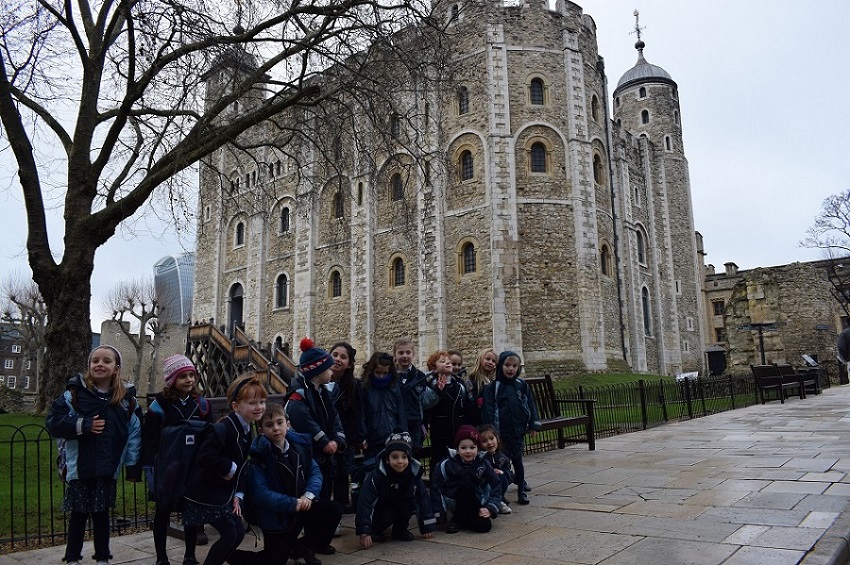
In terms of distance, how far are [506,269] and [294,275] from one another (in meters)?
12.0

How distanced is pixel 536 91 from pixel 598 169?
13.7 ft

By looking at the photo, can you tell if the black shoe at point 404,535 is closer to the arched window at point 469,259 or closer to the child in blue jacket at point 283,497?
the child in blue jacket at point 283,497

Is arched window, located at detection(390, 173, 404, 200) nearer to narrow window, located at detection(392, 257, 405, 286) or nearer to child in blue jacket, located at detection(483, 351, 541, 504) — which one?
narrow window, located at detection(392, 257, 405, 286)

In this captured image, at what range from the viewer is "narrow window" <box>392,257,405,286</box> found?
87.6 feet

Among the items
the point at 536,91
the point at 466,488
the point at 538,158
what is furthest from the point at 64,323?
the point at 536,91

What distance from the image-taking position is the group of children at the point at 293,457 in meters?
3.84

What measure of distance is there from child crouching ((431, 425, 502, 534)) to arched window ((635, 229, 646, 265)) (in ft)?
92.5

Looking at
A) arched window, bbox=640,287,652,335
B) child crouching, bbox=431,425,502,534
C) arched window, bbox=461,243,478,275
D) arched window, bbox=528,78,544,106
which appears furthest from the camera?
arched window, bbox=640,287,652,335

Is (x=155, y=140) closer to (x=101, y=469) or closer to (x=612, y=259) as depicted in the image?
(x=101, y=469)

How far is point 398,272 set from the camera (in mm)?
26859

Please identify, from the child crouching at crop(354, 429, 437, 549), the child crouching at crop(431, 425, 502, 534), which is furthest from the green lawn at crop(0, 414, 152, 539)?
the child crouching at crop(431, 425, 502, 534)

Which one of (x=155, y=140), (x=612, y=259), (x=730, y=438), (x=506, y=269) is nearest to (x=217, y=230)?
(x=506, y=269)

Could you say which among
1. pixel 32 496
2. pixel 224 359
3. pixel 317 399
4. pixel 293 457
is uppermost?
pixel 224 359

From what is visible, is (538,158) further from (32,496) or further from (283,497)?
(283,497)
